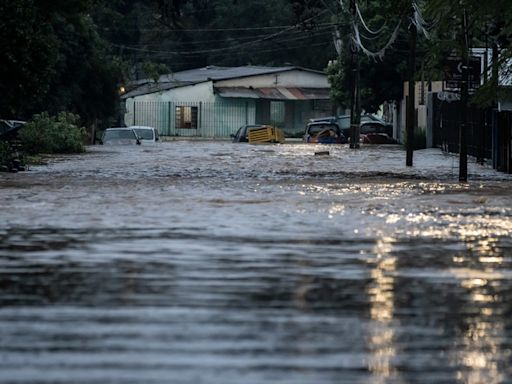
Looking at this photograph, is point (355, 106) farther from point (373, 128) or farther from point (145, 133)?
point (373, 128)

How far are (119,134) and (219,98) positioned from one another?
104ft

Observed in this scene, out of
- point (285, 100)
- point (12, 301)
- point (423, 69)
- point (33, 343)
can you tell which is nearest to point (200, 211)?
point (12, 301)

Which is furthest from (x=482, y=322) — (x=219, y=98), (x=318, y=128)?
(x=219, y=98)

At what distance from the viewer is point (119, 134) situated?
6209 cm

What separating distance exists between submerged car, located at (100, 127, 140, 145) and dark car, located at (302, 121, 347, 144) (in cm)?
1240

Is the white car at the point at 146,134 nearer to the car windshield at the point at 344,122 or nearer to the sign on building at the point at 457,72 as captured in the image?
the car windshield at the point at 344,122

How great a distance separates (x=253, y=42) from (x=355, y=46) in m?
43.4

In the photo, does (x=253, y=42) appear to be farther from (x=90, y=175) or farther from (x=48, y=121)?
(x=90, y=175)

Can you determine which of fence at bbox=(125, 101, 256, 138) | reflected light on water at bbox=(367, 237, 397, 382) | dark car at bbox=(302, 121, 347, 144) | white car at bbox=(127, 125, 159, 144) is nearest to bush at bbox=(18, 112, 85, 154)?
white car at bbox=(127, 125, 159, 144)

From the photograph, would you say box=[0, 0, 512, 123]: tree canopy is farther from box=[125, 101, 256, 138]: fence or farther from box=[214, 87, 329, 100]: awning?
box=[214, 87, 329, 100]: awning

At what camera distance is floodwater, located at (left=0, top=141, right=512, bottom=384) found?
848 centimetres

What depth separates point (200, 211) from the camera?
20656 millimetres

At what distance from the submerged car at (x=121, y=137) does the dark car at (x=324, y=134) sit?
12.4m

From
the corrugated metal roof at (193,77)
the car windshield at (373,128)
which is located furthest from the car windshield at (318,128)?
the corrugated metal roof at (193,77)
